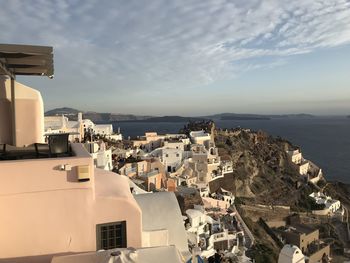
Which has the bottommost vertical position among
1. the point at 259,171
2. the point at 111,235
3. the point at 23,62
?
the point at 259,171

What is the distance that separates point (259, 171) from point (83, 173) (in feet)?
174

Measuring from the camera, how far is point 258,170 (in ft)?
183

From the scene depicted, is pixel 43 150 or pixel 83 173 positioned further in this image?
pixel 43 150

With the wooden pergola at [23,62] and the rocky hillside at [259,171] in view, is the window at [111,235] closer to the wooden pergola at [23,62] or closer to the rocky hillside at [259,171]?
the wooden pergola at [23,62]

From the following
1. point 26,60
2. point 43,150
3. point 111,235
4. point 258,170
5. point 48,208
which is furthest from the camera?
point 258,170

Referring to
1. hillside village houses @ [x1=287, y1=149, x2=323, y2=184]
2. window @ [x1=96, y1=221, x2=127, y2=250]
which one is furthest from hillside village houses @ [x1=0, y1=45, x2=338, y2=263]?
hillside village houses @ [x1=287, y1=149, x2=323, y2=184]

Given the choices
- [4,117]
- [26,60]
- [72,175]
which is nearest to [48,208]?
[72,175]

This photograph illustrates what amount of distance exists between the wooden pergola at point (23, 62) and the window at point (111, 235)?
288 centimetres

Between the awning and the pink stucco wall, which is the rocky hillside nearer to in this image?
the awning

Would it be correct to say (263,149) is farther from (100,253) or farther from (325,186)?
(100,253)

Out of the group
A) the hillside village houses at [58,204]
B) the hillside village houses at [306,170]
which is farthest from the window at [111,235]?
the hillside village houses at [306,170]

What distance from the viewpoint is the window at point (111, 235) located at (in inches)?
233

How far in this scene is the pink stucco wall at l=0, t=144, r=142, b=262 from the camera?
17.6 feet

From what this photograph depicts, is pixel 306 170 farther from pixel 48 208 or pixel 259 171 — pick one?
pixel 48 208
